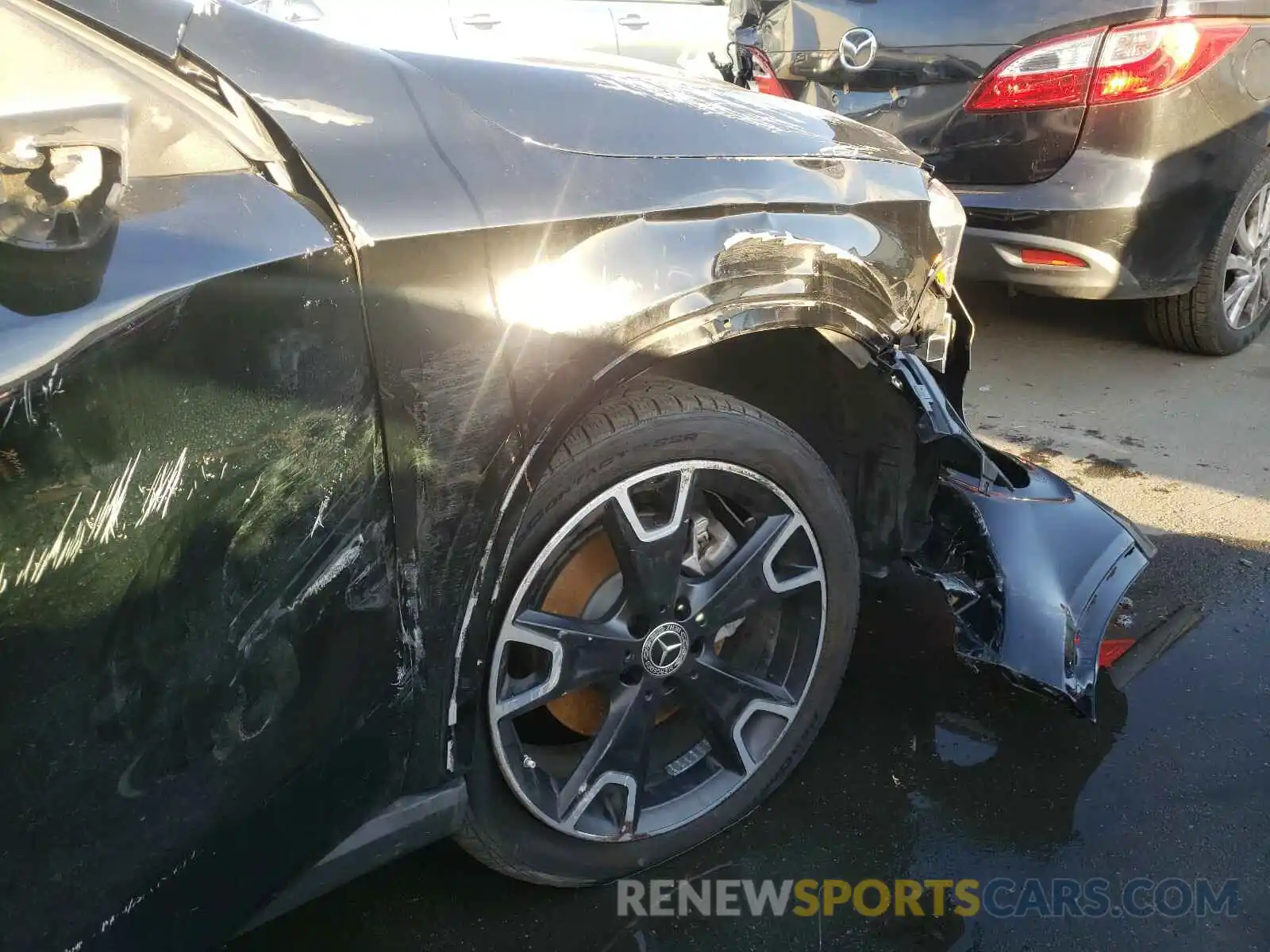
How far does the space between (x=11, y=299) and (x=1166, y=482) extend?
11.4 feet

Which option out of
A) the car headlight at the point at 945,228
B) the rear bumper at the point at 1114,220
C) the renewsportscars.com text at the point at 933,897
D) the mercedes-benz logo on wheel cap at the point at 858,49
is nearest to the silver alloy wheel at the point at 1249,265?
the rear bumper at the point at 1114,220

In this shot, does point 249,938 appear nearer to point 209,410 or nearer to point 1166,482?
point 209,410

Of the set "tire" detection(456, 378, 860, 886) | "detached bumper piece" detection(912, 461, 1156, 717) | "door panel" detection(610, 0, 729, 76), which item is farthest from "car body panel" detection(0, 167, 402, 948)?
"door panel" detection(610, 0, 729, 76)

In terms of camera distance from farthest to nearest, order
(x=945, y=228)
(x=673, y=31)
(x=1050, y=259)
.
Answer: (x=673, y=31) → (x=1050, y=259) → (x=945, y=228)

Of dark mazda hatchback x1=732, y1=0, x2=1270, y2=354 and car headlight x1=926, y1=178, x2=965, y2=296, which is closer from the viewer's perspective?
car headlight x1=926, y1=178, x2=965, y2=296

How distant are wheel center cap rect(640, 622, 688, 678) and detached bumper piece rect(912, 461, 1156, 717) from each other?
769mm

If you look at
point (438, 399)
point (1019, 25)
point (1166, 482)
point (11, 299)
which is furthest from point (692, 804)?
point (1019, 25)

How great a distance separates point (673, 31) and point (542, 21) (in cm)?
102

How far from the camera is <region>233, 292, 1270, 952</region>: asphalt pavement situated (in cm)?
196

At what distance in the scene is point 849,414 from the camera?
7.48 feet

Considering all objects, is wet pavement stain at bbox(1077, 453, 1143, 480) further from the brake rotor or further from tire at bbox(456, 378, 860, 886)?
the brake rotor

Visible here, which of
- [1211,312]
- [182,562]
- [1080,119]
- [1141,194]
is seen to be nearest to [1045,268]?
[1141,194]

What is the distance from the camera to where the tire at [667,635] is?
1.68m

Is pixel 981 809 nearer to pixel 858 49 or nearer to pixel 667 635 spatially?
pixel 667 635
